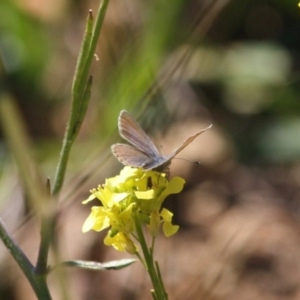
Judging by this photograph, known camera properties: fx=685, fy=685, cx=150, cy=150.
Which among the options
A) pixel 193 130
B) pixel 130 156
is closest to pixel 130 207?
pixel 130 156

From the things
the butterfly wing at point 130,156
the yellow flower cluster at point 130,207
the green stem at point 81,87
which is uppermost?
the green stem at point 81,87

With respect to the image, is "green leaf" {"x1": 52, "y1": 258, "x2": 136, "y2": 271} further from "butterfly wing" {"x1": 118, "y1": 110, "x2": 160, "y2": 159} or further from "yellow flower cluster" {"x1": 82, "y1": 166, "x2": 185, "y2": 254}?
"butterfly wing" {"x1": 118, "y1": 110, "x2": 160, "y2": 159}

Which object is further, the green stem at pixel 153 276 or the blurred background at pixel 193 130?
the blurred background at pixel 193 130

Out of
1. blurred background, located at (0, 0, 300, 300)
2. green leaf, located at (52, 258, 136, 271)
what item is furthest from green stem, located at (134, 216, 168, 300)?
blurred background, located at (0, 0, 300, 300)

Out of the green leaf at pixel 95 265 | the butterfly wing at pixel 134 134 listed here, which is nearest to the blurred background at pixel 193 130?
the butterfly wing at pixel 134 134

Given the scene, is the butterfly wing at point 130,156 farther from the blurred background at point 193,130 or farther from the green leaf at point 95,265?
the blurred background at point 193,130

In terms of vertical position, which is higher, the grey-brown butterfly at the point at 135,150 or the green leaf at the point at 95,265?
the grey-brown butterfly at the point at 135,150
